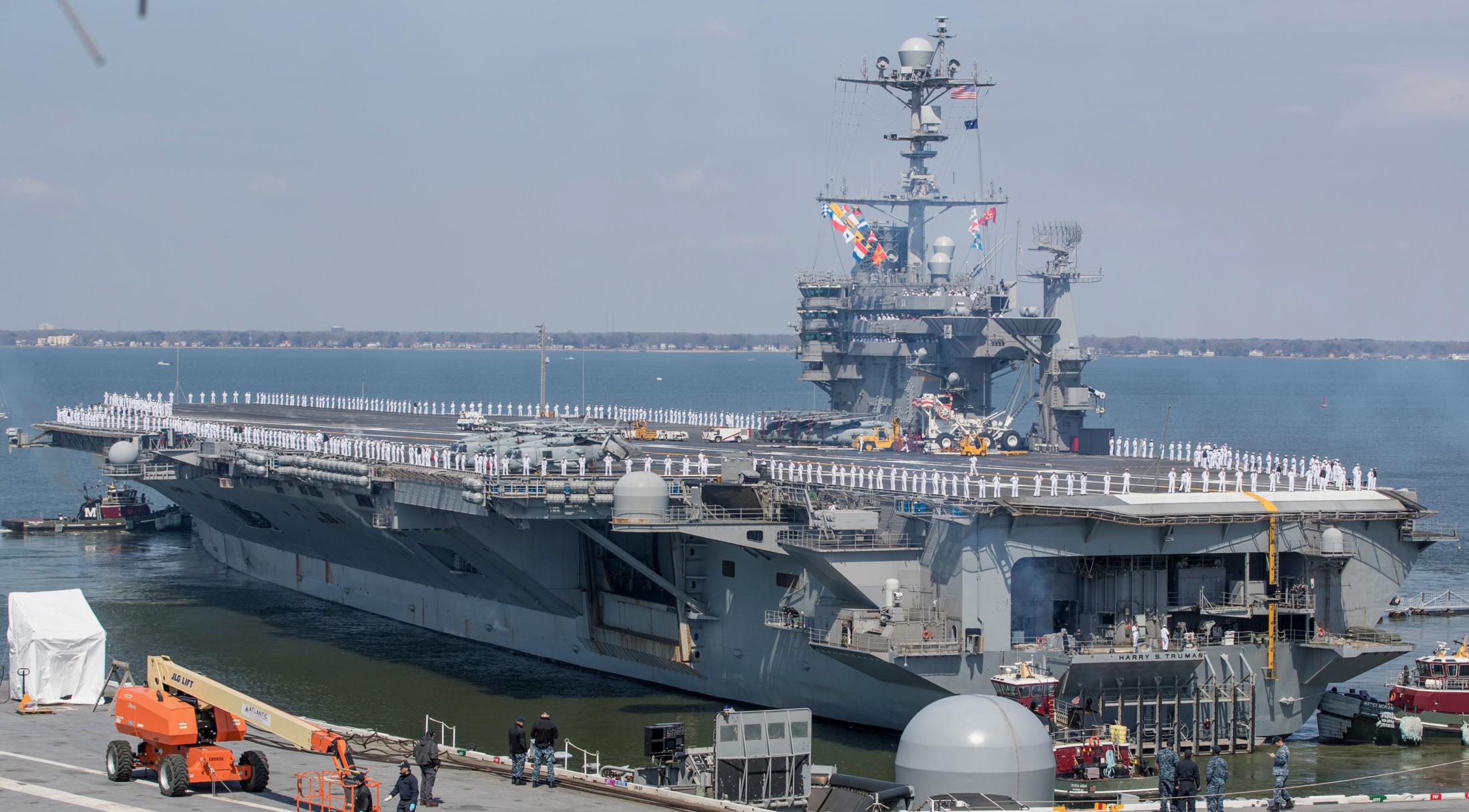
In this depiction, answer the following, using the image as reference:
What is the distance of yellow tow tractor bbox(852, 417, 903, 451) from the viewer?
137 feet

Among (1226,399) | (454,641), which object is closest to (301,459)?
(454,641)

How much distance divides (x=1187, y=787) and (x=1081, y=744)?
565 centimetres

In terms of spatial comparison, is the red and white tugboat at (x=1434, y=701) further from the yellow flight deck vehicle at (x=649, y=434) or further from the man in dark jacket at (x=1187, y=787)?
the yellow flight deck vehicle at (x=649, y=434)

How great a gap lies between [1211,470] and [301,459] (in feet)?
67.9

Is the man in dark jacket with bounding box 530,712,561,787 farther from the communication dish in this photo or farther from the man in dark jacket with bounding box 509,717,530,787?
the communication dish

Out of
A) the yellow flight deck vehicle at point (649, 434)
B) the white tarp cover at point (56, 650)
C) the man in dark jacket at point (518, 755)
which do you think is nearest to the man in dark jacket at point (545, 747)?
the man in dark jacket at point (518, 755)

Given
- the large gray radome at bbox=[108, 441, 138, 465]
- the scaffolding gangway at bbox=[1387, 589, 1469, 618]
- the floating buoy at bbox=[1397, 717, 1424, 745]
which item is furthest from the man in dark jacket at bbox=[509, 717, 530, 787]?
the scaffolding gangway at bbox=[1387, 589, 1469, 618]

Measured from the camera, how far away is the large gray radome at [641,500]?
2866 cm

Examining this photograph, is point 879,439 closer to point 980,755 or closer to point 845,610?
point 845,610

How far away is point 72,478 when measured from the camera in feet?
278

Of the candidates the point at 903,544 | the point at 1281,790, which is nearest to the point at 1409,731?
the point at 903,544

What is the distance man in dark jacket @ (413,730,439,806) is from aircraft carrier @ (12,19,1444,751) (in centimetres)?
996

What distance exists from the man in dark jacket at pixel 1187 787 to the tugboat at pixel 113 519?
171 feet

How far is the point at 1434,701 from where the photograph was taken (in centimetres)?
3027
